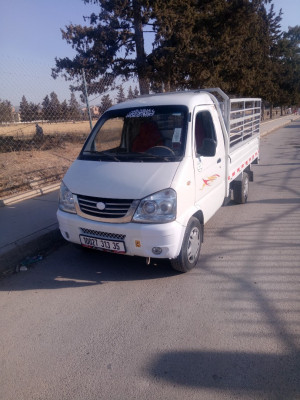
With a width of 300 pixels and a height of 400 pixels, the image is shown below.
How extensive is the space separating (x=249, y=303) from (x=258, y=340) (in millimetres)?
542

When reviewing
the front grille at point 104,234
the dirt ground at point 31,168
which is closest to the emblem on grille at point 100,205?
the front grille at point 104,234

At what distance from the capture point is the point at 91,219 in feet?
11.7

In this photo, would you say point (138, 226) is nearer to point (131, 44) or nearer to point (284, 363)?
point (284, 363)

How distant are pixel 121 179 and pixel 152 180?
1.22 feet

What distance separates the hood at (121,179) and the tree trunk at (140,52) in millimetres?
9924

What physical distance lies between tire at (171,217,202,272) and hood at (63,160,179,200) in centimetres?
68

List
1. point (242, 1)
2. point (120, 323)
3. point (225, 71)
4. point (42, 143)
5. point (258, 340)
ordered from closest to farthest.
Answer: point (258, 340) → point (120, 323) → point (42, 143) → point (242, 1) → point (225, 71)

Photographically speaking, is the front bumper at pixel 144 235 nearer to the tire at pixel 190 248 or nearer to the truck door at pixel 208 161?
the tire at pixel 190 248

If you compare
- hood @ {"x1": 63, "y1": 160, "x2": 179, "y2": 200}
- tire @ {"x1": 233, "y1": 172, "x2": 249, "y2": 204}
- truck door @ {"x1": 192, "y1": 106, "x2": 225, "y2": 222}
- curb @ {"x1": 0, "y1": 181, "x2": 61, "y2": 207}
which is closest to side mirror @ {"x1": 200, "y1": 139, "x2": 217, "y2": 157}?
truck door @ {"x1": 192, "y1": 106, "x2": 225, "y2": 222}

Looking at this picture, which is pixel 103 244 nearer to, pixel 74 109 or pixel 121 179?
pixel 121 179

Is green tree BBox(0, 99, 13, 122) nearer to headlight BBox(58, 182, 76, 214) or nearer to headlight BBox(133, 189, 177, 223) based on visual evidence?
headlight BBox(58, 182, 76, 214)

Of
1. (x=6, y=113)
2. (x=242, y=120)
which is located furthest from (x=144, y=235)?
(x=6, y=113)

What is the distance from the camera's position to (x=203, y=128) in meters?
4.38

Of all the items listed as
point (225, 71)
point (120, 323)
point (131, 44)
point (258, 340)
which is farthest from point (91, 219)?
point (225, 71)
